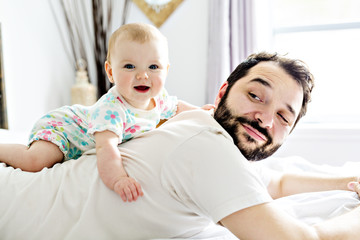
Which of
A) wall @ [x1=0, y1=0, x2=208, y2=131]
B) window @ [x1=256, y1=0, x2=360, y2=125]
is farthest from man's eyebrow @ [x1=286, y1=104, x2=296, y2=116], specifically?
wall @ [x1=0, y1=0, x2=208, y2=131]

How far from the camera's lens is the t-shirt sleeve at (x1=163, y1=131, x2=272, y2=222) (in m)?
0.73

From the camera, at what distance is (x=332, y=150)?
278 cm

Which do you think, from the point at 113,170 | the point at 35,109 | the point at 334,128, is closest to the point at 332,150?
the point at 334,128

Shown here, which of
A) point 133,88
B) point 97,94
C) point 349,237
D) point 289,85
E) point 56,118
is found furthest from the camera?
point 97,94

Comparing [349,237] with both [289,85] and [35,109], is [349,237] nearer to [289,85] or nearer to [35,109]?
[289,85]

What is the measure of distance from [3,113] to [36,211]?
2090 millimetres

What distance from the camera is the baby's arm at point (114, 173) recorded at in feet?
2.70

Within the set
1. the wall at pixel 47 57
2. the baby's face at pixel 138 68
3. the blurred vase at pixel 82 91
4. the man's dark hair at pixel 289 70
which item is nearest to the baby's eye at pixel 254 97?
the man's dark hair at pixel 289 70

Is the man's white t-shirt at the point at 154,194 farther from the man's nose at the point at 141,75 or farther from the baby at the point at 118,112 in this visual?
the man's nose at the point at 141,75

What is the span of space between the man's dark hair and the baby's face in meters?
0.27

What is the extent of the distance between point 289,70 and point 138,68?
0.51 m

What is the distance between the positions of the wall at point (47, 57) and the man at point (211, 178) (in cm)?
217

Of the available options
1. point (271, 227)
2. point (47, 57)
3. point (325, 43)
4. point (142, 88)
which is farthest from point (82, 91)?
point (271, 227)

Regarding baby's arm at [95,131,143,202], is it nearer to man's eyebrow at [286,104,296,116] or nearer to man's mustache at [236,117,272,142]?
man's mustache at [236,117,272,142]
